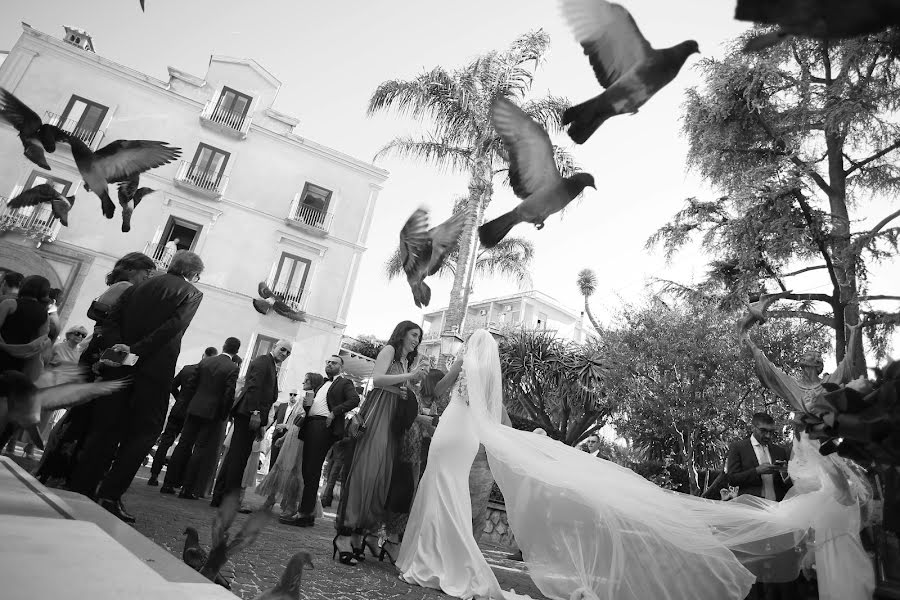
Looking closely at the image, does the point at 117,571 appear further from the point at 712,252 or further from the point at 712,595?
the point at 712,252

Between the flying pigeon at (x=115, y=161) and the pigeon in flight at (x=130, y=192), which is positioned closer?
the flying pigeon at (x=115, y=161)

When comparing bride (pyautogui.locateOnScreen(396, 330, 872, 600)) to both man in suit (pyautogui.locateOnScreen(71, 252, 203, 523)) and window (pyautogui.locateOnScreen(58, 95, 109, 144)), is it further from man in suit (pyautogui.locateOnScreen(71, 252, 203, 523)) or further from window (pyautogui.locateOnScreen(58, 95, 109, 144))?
window (pyautogui.locateOnScreen(58, 95, 109, 144))

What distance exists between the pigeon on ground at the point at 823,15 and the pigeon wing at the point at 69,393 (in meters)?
2.48

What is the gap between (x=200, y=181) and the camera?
69.5ft

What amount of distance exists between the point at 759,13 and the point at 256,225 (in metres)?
22.7

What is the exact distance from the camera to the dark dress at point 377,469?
12.6 ft

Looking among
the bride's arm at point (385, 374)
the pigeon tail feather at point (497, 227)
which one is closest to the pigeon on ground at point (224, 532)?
the pigeon tail feather at point (497, 227)

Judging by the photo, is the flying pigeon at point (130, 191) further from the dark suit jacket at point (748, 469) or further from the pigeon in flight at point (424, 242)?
the dark suit jacket at point (748, 469)

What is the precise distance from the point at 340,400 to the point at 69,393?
331cm

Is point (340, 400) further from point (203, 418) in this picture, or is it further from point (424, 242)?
point (424, 242)

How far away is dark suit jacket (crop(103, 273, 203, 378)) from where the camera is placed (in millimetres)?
3484

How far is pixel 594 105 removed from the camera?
133cm

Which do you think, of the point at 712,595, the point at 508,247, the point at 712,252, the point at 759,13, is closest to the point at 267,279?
the point at 508,247

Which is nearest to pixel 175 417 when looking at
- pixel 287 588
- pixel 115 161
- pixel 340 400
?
pixel 340 400
